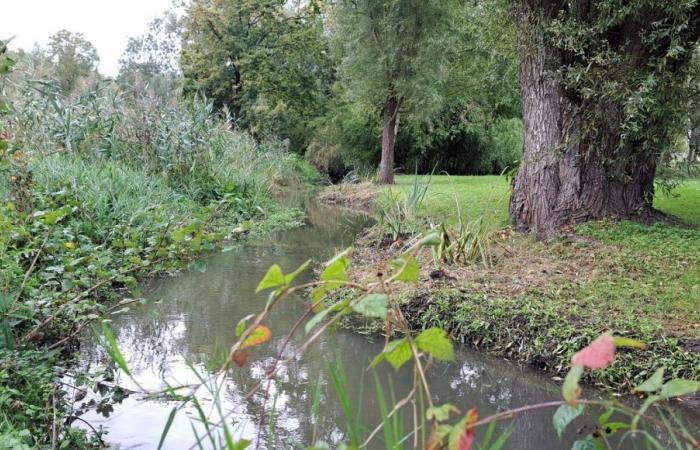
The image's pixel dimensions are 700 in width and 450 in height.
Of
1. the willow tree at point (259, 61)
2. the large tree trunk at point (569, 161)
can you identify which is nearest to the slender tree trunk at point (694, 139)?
the large tree trunk at point (569, 161)

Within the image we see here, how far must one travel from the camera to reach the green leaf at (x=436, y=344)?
43.2 inches

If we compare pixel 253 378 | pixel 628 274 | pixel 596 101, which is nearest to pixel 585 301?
pixel 628 274

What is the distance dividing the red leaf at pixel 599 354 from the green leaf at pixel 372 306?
293 mm

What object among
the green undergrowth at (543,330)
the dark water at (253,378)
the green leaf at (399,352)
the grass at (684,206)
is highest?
the green leaf at (399,352)

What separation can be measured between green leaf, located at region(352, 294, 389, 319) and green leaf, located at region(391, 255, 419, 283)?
0.26 ft

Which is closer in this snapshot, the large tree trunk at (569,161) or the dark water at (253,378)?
the dark water at (253,378)

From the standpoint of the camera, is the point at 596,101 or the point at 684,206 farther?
the point at 684,206

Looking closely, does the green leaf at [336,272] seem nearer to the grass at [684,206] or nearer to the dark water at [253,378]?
the dark water at [253,378]

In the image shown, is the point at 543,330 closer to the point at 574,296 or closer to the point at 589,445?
the point at 574,296

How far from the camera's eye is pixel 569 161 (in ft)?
22.5

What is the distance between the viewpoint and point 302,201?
16.9 m

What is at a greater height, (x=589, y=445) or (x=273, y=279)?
(x=273, y=279)

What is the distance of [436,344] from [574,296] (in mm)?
4224

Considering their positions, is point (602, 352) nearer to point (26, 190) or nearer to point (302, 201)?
point (26, 190)
